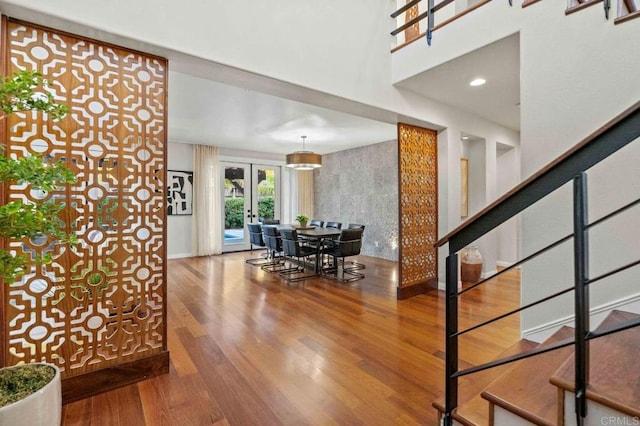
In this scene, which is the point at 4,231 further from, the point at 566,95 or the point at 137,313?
the point at 566,95

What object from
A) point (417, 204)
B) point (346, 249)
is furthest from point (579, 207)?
point (346, 249)

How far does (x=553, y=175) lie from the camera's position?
1157mm

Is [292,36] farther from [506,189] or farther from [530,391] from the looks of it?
[506,189]

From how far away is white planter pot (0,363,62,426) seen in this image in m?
1.25

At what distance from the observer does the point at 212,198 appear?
7391 millimetres

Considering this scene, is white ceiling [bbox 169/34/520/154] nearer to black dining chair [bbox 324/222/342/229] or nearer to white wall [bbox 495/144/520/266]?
white wall [bbox 495/144/520/266]

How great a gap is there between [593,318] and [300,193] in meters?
7.32

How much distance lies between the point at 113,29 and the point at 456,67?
299cm

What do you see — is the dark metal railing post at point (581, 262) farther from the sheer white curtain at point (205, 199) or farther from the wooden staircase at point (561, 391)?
the sheer white curtain at point (205, 199)

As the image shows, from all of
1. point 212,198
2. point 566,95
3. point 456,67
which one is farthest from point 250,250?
point 566,95

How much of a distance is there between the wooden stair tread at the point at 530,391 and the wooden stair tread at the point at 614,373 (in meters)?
0.16

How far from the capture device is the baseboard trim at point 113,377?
1988 millimetres

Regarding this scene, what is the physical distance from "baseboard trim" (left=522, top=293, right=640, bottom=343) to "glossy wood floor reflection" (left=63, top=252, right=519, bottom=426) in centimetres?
41

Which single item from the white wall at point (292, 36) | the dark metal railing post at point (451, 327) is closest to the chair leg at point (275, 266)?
the white wall at point (292, 36)
